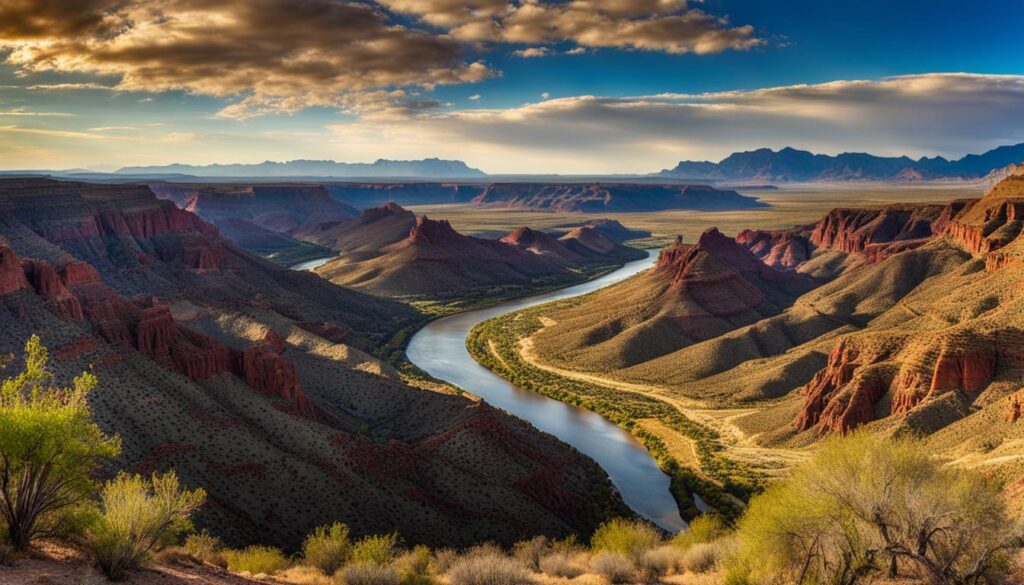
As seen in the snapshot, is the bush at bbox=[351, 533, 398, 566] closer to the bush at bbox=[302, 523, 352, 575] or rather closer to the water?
the bush at bbox=[302, 523, 352, 575]

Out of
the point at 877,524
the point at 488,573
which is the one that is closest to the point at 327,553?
the point at 488,573

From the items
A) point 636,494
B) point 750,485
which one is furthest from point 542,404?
point 750,485

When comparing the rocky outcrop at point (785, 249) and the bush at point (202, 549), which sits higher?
the rocky outcrop at point (785, 249)

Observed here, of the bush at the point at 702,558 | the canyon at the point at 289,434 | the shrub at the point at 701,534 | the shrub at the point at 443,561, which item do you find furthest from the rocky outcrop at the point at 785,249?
the shrub at the point at 443,561

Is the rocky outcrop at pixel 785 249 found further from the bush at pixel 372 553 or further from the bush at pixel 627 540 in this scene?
the bush at pixel 372 553

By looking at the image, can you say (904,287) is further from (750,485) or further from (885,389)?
(750,485)

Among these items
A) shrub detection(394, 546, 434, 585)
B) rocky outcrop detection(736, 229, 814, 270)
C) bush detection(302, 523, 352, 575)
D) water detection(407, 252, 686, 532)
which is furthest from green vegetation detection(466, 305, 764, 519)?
rocky outcrop detection(736, 229, 814, 270)
